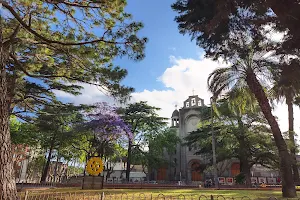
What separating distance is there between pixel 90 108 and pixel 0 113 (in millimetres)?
13723

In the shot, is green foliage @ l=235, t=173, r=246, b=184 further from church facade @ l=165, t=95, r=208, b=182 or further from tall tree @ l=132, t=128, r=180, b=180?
church facade @ l=165, t=95, r=208, b=182

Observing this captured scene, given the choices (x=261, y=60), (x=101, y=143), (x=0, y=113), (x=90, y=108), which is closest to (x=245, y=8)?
(x=261, y=60)

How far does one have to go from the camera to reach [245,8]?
281 inches

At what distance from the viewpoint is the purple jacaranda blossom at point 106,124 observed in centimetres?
2069

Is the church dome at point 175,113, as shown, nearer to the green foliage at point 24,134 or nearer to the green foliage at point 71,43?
the green foliage at point 24,134

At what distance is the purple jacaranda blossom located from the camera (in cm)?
2069

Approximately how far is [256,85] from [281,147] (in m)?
3.05

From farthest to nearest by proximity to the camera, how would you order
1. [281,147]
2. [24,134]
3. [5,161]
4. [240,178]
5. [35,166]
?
[35,166] < [24,134] < [240,178] < [281,147] < [5,161]

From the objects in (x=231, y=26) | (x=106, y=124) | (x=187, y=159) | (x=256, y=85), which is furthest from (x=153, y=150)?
(x=231, y=26)

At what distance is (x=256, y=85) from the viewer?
36.7 ft

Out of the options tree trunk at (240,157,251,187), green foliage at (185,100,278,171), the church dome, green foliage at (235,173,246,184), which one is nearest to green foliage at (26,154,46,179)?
the church dome

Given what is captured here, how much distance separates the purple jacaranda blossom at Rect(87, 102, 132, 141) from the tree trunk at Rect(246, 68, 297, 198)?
12.5 m

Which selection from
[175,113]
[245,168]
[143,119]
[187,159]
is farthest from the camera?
[175,113]

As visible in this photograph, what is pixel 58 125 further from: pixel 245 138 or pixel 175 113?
pixel 175 113
